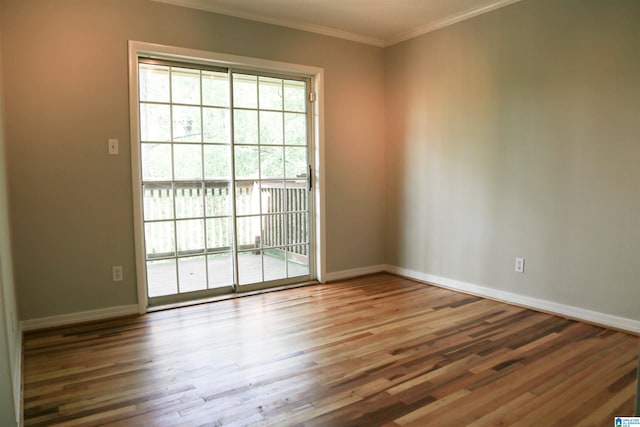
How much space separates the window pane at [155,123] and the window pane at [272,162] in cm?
89

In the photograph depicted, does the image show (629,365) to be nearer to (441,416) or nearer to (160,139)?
(441,416)

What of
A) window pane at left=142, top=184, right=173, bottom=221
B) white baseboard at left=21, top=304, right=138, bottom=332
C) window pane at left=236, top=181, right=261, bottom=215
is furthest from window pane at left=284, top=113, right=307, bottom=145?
white baseboard at left=21, top=304, right=138, bottom=332

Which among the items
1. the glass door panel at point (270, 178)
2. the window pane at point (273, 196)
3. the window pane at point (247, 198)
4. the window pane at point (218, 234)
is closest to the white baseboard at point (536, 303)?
the glass door panel at point (270, 178)

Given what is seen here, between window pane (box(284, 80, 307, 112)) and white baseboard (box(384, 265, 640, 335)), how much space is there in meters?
2.10

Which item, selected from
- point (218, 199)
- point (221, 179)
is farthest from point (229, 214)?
point (221, 179)

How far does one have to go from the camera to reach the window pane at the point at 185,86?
3537 mm

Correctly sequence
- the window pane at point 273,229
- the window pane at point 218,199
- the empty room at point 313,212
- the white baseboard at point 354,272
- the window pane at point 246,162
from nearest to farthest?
1. the empty room at point 313,212
2. the window pane at point 218,199
3. the window pane at point 246,162
4. the window pane at point 273,229
5. the white baseboard at point 354,272

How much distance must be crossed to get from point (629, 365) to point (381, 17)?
3.30 m

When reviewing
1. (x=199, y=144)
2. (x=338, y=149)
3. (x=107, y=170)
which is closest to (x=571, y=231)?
(x=338, y=149)

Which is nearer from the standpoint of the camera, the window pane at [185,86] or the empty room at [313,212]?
the empty room at [313,212]

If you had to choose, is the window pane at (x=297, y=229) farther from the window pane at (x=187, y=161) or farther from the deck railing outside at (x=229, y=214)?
the window pane at (x=187, y=161)

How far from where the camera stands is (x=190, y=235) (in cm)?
369

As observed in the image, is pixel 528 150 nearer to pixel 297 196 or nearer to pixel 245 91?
pixel 297 196

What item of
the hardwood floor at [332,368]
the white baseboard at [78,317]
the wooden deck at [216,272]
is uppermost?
the wooden deck at [216,272]
